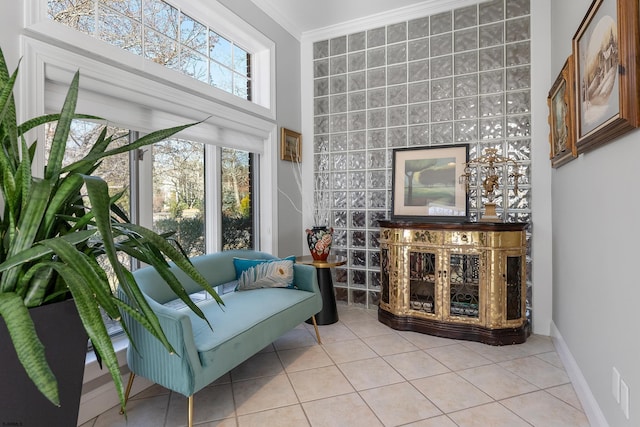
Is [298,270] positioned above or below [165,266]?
below

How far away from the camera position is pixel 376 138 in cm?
342

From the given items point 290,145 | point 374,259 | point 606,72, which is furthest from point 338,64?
point 606,72

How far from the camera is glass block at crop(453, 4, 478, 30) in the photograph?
9.85ft

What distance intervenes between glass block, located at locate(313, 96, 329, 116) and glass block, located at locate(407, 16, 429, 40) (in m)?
1.01

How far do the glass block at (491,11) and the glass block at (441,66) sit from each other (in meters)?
0.39

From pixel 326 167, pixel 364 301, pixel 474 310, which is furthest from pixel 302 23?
pixel 474 310

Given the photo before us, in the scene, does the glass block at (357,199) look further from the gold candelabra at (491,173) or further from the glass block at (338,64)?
the glass block at (338,64)

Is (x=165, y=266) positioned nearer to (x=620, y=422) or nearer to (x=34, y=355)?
(x=34, y=355)

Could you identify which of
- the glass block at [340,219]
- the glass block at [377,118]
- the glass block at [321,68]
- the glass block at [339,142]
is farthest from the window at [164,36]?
the glass block at [340,219]

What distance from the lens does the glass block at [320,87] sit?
3660 mm

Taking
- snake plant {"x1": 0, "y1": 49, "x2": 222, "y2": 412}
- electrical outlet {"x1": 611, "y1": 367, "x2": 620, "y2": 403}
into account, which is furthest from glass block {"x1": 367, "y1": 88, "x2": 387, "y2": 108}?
electrical outlet {"x1": 611, "y1": 367, "x2": 620, "y2": 403}

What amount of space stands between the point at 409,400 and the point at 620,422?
90 cm

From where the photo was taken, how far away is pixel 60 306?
106 cm

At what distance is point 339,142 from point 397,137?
610mm
